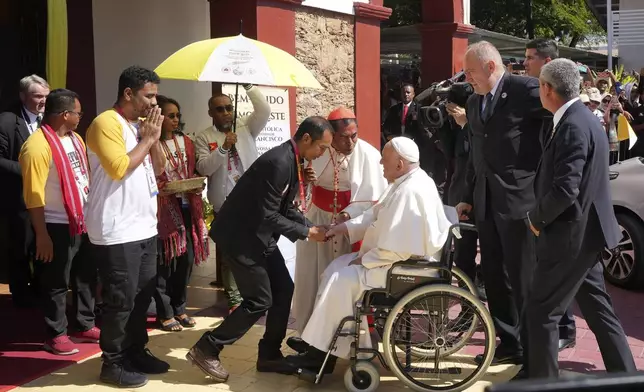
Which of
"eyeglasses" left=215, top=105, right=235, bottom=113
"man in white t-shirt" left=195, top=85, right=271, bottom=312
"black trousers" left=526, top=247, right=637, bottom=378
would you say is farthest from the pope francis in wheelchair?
"eyeglasses" left=215, top=105, right=235, bottom=113

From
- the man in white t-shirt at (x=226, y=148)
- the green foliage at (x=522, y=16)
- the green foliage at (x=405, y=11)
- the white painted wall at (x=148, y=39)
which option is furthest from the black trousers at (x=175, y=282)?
the green foliage at (x=522, y=16)

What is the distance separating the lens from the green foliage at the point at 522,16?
2562cm

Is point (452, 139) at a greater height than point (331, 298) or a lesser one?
greater

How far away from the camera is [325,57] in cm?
872

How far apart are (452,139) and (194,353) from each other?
425 cm

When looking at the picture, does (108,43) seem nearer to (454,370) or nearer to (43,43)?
(43,43)

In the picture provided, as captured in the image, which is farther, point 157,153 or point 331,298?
point 157,153

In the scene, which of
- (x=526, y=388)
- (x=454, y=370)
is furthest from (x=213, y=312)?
(x=526, y=388)

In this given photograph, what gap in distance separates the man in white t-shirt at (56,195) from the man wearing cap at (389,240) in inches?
73.3

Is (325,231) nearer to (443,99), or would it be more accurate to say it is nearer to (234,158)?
(234,158)

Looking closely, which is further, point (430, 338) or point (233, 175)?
point (233, 175)

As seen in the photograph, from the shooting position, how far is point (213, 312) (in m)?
6.46

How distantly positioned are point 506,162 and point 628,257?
116 inches

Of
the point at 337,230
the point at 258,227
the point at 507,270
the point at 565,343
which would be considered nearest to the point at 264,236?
the point at 258,227
